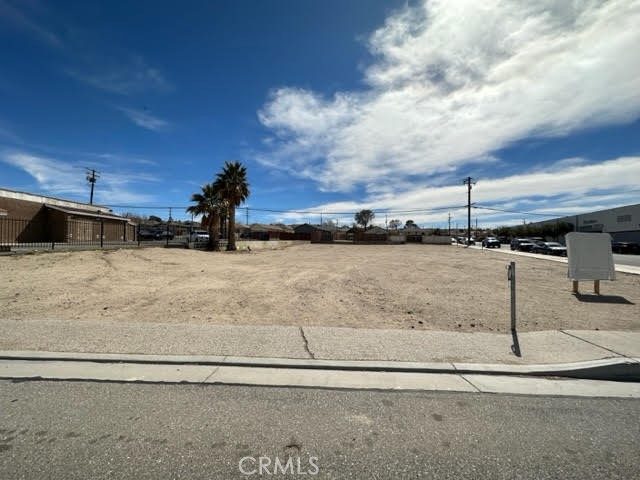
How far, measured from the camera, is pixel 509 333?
19.2 ft

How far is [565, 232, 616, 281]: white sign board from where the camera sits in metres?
9.75

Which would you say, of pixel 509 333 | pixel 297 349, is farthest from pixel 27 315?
pixel 509 333

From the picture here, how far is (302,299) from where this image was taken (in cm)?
859

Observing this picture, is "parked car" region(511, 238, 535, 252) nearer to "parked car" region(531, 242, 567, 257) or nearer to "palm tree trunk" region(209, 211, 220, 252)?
"parked car" region(531, 242, 567, 257)

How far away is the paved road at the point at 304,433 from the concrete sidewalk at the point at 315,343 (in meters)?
1.02

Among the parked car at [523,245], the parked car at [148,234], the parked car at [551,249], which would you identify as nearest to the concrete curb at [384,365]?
the parked car at [551,249]

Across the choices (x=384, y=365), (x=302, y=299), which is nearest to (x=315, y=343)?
(x=384, y=365)

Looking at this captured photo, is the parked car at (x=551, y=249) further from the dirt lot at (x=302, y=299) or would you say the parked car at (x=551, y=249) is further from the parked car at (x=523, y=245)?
the dirt lot at (x=302, y=299)

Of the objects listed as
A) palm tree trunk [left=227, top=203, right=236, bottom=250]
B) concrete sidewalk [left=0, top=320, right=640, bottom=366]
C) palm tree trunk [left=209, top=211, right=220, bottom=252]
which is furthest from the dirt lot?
palm tree trunk [left=227, top=203, right=236, bottom=250]

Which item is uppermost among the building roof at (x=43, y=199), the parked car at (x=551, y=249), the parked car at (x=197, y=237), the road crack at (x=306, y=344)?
the building roof at (x=43, y=199)

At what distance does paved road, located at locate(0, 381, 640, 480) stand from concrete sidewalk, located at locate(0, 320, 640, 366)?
1.02m

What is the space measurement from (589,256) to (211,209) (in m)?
27.4

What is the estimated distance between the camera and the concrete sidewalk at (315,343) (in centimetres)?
454

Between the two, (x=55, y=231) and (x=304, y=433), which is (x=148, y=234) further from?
(x=304, y=433)
